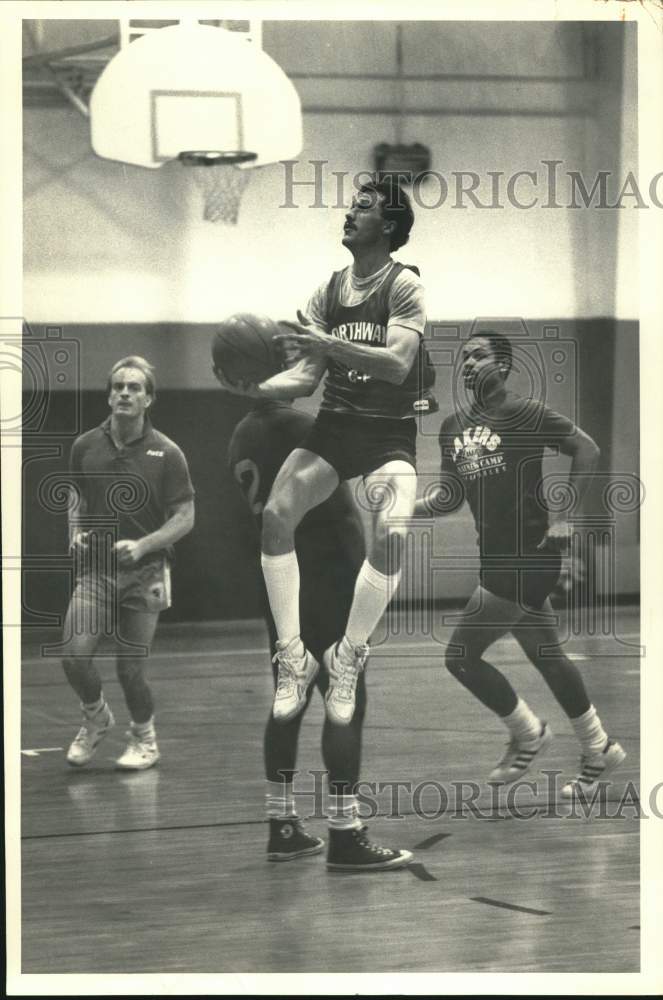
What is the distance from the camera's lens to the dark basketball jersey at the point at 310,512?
488cm

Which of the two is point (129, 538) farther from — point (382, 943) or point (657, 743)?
point (657, 743)

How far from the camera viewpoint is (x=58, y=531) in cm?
491

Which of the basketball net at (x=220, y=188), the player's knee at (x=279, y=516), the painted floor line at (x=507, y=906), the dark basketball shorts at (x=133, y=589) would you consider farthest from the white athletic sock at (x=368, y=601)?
the basketball net at (x=220, y=188)

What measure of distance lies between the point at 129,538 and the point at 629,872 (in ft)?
6.30

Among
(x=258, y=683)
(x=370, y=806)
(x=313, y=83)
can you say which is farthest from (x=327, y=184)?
(x=370, y=806)

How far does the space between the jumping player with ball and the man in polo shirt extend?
302 mm

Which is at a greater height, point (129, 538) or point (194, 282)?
point (194, 282)

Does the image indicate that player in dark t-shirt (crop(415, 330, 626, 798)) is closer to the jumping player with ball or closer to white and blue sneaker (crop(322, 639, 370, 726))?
the jumping player with ball

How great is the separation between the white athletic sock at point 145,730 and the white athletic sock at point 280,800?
404mm

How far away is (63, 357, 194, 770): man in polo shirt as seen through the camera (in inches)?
193

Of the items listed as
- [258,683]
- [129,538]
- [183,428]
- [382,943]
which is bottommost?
[382,943]

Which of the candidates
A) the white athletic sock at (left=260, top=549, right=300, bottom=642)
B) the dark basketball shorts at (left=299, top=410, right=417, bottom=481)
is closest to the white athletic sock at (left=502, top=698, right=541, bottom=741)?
the white athletic sock at (left=260, top=549, right=300, bottom=642)

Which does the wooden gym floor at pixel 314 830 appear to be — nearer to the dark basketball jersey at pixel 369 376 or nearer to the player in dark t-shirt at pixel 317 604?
the player in dark t-shirt at pixel 317 604

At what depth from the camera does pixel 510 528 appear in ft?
16.3
